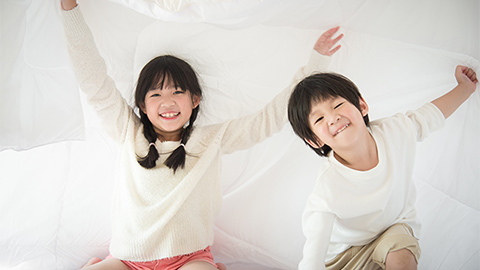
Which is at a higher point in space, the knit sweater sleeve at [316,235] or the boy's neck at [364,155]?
the boy's neck at [364,155]

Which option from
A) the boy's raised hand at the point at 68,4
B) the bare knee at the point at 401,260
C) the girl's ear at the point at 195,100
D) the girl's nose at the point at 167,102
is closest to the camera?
the bare knee at the point at 401,260

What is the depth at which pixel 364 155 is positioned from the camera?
1.16m

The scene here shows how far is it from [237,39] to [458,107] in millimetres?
686

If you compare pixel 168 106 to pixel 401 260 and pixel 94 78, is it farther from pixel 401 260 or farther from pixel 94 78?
pixel 401 260

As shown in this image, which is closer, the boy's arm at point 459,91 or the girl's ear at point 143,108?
the boy's arm at point 459,91

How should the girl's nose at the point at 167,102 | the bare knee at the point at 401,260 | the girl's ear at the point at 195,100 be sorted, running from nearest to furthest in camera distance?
the bare knee at the point at 401,260 < the girl's nose at the point at 167,102 < the girl's ear at the point at 195,100

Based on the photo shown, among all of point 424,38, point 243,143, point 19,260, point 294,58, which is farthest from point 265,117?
point 19,260

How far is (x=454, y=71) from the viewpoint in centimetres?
121

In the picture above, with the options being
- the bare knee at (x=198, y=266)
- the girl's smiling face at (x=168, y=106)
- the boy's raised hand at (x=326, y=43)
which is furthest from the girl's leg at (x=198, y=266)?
the boy's raised hand at (x=326, y=43)

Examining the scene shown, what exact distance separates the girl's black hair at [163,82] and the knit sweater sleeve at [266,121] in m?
0.13

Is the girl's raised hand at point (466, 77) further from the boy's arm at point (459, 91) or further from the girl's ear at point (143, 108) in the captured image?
the girl's ear at point (143, 108)

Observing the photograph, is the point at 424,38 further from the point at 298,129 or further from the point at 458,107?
the point at 298,129

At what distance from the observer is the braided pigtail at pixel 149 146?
1.23 metres

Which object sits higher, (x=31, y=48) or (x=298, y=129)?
(x=31, y=48)
